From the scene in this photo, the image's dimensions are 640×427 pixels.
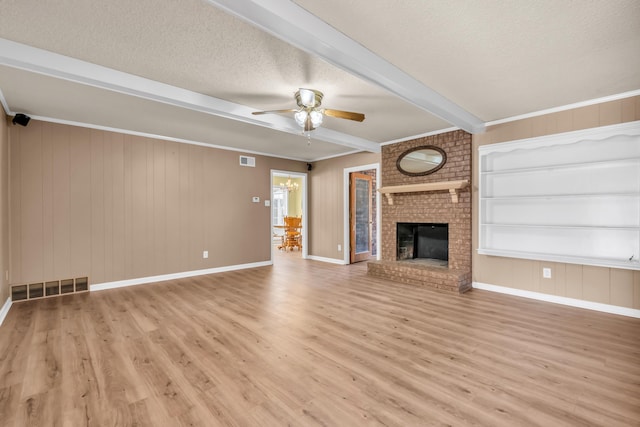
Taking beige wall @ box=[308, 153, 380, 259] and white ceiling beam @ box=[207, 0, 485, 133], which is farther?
beige wall @ box=[308, 153, 380, 259]

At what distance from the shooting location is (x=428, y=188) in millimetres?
4746

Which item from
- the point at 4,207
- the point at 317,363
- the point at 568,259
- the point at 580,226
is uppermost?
the point at 4,207

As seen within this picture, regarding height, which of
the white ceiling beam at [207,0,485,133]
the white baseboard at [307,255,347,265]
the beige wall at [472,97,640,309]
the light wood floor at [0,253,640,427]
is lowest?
the light wood floor at [0,253,640,427]

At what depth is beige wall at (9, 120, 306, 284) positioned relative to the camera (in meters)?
4.00

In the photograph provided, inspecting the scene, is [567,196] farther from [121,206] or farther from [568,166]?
[121,206]

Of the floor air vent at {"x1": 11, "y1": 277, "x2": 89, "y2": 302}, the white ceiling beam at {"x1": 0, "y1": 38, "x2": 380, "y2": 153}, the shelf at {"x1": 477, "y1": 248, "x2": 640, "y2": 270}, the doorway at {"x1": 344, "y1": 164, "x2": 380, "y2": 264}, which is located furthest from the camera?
the doorway at {"x1": 344, "y1": 164, "x2": 380, "y2": 264}

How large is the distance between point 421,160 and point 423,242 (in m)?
1.48

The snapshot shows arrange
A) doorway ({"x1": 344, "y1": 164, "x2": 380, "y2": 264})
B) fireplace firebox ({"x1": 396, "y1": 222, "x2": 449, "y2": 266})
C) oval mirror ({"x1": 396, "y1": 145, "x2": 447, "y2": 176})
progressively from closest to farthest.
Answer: oval mirror ({"x1": 396, "y1": 145, "x2": 447, "y2": 176}), fireplace firebox ({"x1": 396, "y1": 222, "x2": 449, "y2": 266}), doorway ({"x1": 344, "y1": 164, "x2": 380, "y2": 264})

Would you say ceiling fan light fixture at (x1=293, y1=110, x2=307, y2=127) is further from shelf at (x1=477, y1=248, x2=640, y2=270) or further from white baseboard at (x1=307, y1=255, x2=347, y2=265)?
white baseboard at (x1=307, y1=255, x2=347, y2=265)

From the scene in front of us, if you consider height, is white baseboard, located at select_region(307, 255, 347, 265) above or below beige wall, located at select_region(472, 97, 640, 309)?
below

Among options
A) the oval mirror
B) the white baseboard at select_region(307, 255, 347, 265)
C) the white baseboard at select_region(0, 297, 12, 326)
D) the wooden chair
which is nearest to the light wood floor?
the white baseboard at select_region(0, 297, 12, 326)

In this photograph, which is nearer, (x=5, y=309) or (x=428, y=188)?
(x=5, y=309)

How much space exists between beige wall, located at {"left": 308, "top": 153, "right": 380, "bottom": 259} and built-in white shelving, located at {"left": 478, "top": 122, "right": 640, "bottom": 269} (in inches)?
106

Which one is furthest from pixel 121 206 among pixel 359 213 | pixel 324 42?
pixel 359 213
